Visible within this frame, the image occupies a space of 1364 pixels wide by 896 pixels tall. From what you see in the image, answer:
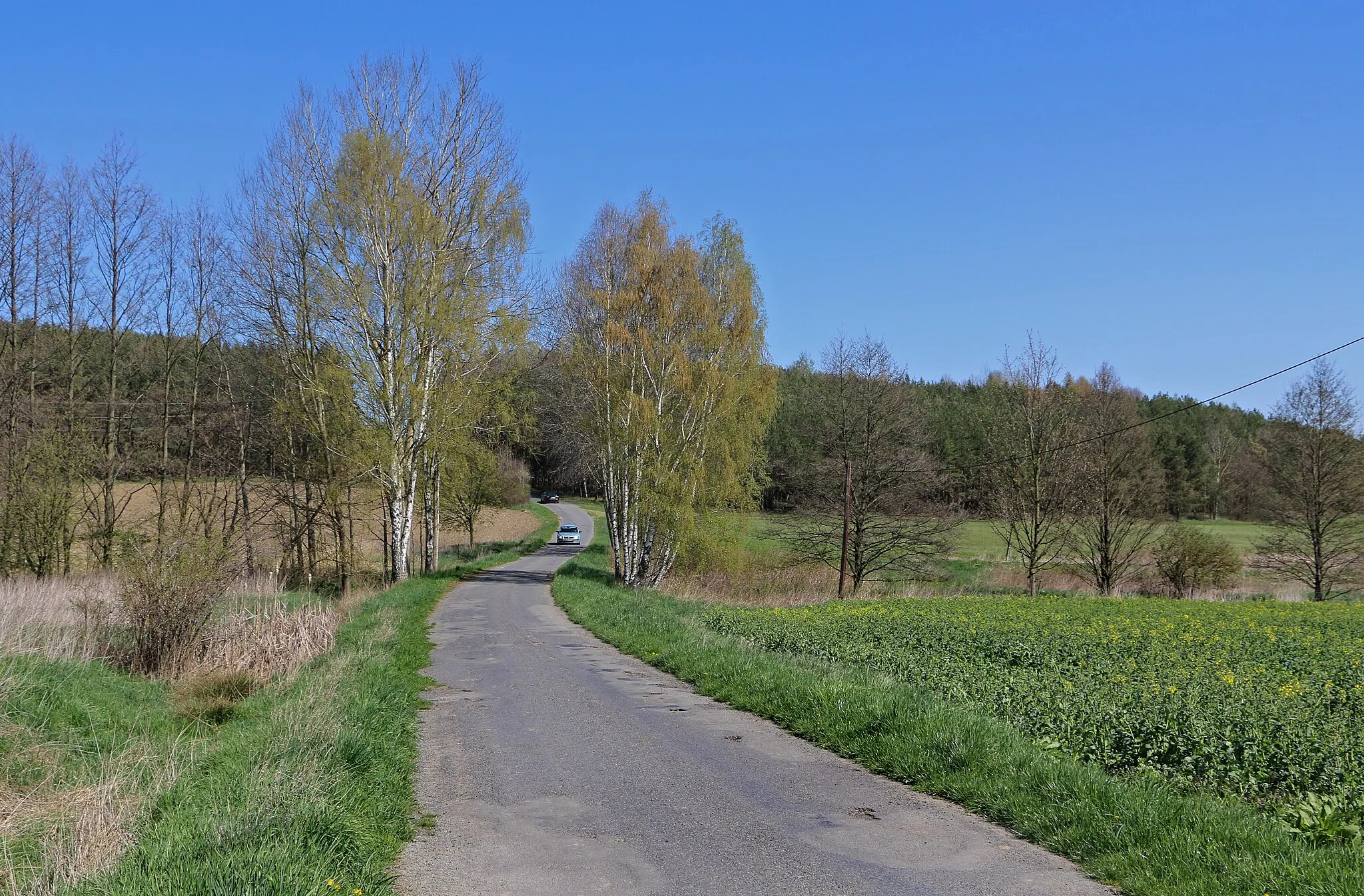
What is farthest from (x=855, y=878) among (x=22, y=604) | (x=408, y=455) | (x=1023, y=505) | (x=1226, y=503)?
(x=1226, y=503)

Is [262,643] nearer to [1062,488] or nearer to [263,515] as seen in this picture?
[263,515]

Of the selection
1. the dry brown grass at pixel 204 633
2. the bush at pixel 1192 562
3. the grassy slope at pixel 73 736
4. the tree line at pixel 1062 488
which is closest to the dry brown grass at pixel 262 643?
the dry brown grass at pixel 204 633

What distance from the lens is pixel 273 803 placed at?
5727 millimetres

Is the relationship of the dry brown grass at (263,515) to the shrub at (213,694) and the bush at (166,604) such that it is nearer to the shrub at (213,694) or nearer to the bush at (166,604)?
the bush at (166,604)

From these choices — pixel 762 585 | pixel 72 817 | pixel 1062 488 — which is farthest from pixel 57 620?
pixel 1062 488

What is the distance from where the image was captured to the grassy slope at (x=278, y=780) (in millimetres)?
4742

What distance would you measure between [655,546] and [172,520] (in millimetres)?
15536

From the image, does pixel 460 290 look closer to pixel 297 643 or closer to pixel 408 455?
pixel 408 455

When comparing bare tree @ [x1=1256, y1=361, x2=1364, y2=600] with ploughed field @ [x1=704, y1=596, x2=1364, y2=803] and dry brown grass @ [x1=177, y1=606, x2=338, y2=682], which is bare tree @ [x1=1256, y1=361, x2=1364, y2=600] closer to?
ploughed field @ [x1=704, y1=596, x2=1364, y2=803]

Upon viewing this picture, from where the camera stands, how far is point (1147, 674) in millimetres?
11922

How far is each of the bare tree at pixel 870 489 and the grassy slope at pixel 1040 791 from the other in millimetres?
26149

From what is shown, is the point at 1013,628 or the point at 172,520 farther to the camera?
the point at 172,520

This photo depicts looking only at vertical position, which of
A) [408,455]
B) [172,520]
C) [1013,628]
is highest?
[408,455]

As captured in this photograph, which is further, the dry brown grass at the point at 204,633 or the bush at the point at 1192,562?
the bush at the point at 1192,562
